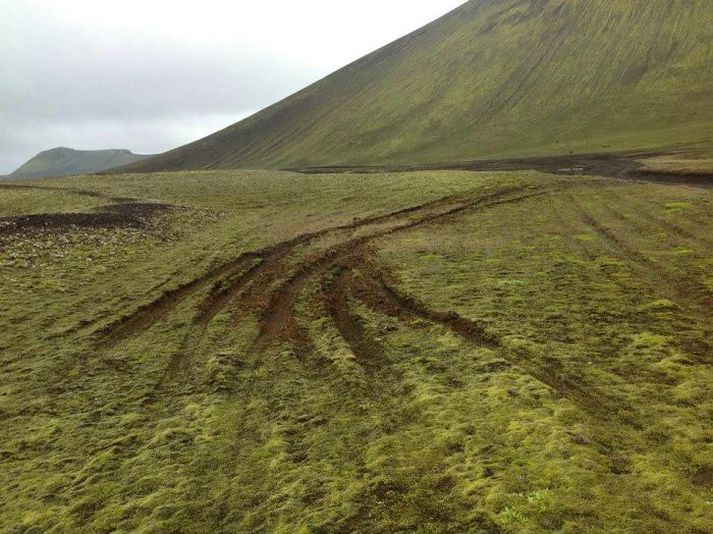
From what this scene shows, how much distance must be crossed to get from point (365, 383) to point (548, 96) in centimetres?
15231

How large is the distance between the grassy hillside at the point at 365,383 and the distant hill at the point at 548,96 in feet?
258

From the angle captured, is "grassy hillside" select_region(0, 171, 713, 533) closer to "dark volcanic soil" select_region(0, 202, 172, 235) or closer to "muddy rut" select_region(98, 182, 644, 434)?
"muddy rut" select_region(98, 182, 644, 434)

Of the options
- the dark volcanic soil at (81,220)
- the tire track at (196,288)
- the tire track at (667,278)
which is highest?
the dark volcanic soil at (81,220)

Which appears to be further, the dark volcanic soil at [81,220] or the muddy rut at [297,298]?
the dark volcanic soil at [81,220]

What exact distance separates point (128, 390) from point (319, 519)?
8383 mm

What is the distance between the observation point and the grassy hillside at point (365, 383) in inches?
379

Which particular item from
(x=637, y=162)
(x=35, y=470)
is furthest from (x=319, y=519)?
(x=637, y=162)

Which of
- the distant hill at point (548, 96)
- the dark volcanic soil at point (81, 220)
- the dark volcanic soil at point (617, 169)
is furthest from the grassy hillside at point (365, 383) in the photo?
the distant hill at point (548, 96)

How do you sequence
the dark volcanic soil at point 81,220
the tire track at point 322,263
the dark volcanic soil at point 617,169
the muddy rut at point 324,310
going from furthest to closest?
the dark volcanic soil at point 617,169, the dark volcanic soil at point 81,220, the tire track at point 322,263, the muddy rut at point 324,310

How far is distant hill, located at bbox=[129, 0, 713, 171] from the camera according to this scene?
116m

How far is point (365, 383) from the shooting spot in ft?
46.7

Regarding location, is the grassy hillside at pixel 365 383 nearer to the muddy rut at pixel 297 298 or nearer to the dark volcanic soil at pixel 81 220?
the muddy rut at pixel 297 298

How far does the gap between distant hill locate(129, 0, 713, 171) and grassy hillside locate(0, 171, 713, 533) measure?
78.7 m

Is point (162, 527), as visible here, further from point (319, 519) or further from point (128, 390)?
point (128, 390)
